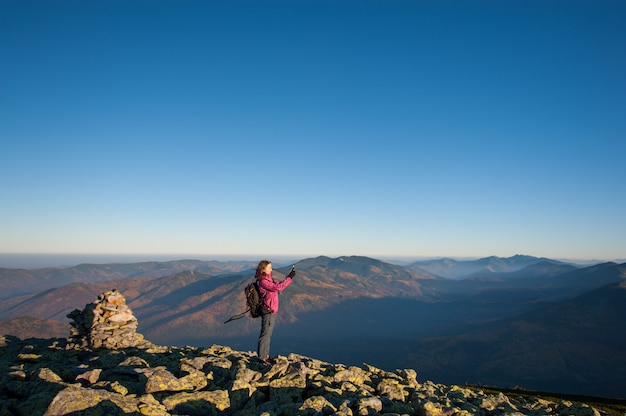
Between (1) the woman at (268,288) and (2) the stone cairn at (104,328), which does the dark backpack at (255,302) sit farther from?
(2) the stone cairn at (104,328)

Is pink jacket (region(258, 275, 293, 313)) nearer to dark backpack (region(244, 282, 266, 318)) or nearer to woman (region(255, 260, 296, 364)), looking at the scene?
woman (region(255, 260, 296, 364))

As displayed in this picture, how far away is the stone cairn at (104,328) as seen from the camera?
25203mm

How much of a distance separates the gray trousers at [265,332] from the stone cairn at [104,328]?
→ 1323cm

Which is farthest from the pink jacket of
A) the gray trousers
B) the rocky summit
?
the rocky summit

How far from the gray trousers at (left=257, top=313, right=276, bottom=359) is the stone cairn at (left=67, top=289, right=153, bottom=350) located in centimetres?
1323

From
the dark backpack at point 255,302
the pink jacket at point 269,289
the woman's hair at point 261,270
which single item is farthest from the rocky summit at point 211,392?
the woman's hair at point 261,270

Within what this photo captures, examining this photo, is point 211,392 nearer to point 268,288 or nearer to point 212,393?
point 212,393

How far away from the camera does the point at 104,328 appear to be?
1033 inches

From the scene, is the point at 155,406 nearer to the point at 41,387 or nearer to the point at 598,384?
the point at 41,387

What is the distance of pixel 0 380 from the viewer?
40.2ft

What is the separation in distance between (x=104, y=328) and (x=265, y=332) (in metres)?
18.0

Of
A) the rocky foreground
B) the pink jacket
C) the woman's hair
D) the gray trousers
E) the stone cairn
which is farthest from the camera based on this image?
the stone cairn

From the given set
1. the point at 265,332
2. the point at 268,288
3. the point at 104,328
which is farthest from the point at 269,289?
the point at 104,328

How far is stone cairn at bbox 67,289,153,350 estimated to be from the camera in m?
25.2
